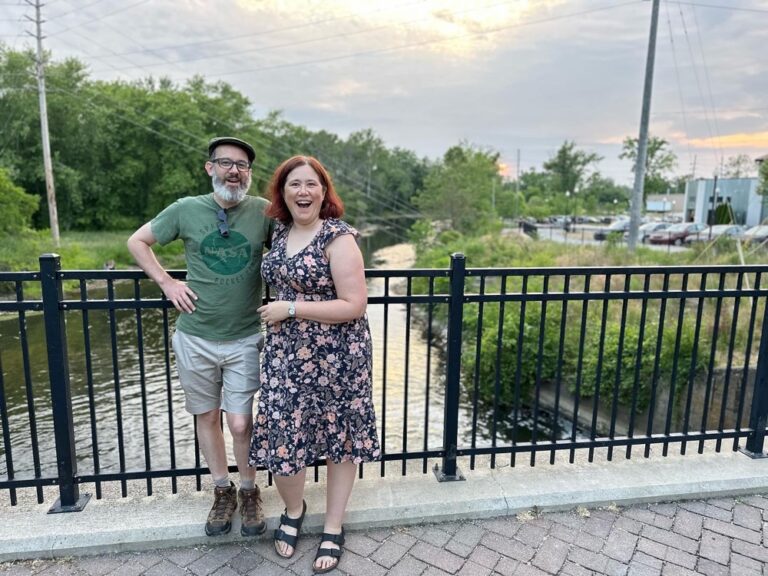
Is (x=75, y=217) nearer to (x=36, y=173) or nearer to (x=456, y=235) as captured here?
(x=36, y=173)

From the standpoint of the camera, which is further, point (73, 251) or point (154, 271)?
point (73, 251)

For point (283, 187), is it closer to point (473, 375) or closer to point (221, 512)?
point (221, 512)

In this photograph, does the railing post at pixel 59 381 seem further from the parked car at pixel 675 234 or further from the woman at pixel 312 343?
the parked car at pixel 675 234

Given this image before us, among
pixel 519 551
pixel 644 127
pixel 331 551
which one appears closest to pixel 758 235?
pixel 644 127

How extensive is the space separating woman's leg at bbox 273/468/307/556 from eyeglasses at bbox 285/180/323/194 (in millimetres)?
1170

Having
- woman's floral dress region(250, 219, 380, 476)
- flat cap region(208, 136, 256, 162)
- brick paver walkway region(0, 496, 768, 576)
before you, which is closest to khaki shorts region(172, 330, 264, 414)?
woman's floral dress region(250, 219, 380, 476)

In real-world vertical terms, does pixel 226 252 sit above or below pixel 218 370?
above

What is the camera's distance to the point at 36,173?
29375mm

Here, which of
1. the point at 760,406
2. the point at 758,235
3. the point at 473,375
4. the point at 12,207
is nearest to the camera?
the point at 760,406

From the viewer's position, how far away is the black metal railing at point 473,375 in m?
2.52

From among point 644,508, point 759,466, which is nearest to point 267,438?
point 644,508

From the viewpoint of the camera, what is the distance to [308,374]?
2.14m

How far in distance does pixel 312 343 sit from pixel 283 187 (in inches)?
25.1

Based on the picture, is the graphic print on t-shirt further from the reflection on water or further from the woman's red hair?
the reflection on water
